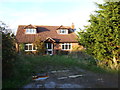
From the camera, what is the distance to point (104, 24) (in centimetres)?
732

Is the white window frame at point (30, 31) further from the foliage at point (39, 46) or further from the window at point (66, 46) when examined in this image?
the window at point (66, 46)

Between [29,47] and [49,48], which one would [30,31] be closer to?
[29,47]

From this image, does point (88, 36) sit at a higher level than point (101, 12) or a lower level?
lower

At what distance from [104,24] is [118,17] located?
930 millimetres

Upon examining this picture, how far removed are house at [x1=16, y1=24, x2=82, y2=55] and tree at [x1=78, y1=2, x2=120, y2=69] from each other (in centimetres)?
1271

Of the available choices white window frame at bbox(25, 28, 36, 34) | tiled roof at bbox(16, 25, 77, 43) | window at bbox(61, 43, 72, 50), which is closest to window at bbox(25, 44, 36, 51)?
tiled roof at bbox(16, 25, 77, 43)

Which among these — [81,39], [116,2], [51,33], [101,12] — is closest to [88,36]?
[81,39]

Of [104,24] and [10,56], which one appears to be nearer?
[10,56]

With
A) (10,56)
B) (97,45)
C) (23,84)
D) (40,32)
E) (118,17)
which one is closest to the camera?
(23,84)

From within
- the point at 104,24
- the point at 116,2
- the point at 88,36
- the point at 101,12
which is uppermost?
the point at 116,2

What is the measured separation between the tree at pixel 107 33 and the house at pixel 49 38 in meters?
12.7

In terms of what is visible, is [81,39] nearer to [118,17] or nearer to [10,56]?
[118,17]

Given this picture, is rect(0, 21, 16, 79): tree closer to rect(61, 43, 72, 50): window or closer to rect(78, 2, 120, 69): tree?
rect(78, 2, 120, 69): tree

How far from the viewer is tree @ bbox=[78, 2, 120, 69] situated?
6957 millimetres
